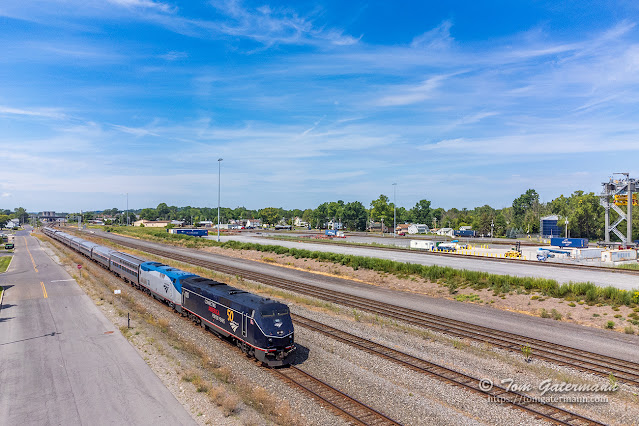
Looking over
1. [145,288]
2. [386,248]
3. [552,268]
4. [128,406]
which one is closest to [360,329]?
[128,406]

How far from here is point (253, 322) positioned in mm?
17984

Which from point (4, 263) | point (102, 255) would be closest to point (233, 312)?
point (102, 255)

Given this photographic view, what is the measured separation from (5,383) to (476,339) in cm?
2382

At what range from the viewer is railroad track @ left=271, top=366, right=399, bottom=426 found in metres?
13.6

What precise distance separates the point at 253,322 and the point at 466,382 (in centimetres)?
1006

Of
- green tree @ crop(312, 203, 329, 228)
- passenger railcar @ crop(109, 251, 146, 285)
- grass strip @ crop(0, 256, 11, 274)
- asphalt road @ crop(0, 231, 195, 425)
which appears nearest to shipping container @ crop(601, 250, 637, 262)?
passenger railcar @ crop(109, 251, 146, 285)

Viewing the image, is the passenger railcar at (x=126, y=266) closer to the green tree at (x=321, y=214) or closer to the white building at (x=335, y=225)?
the white building at (x=335, y=225)

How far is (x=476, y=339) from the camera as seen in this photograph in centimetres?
2248

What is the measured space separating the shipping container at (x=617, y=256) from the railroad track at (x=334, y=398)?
181ft

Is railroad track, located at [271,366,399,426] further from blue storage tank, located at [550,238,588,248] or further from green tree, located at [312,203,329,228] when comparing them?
green tree, located at [312,203,329,228]

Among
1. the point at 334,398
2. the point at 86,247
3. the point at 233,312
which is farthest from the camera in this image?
the point at 86,247

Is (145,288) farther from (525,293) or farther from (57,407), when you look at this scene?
(525,293)

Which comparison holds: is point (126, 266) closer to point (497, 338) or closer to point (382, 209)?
point (497, 338)

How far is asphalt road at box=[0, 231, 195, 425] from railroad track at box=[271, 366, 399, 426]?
16.0 ft
